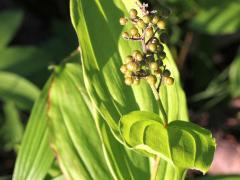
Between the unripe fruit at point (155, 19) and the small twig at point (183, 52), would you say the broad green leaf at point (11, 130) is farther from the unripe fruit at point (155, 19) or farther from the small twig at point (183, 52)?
the unripe fruit at point (155, 19)

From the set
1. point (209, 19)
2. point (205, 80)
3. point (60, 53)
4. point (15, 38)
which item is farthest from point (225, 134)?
point (15, 38)

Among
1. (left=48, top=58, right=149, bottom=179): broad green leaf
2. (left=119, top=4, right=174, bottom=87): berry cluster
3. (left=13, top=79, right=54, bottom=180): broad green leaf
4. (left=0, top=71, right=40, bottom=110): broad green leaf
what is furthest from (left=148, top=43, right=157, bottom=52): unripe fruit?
(left=0, top=71, right=40, bottom=110): broad green leaf

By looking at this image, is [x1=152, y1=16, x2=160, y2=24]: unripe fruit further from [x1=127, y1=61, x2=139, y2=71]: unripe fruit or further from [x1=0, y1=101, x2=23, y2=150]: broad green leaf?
[x1=0, y1=101, x2=23, y2=150]: broad green leaf

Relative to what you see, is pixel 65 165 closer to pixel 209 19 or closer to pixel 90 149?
pixel 90 149

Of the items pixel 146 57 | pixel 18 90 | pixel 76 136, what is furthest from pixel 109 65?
pixel 18 90

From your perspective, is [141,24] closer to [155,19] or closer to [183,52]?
[155,19]

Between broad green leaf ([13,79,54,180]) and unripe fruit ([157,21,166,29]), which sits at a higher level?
unripe fruit ([157,21,166,29])
